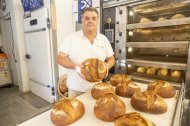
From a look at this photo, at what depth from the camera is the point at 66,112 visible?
81 centimetres

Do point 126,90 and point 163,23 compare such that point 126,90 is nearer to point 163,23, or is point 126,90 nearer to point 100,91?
point 100,91

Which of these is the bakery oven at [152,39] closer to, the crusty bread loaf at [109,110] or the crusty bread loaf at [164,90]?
the crusty bread loaf at [164,90]

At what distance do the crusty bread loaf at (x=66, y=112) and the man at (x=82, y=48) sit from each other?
506 mm

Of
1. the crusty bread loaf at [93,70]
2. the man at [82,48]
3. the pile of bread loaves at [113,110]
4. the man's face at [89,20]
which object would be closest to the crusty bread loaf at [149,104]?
the pile of bread loaves at [113,110]

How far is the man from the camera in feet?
4.48

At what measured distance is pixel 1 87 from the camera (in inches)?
170

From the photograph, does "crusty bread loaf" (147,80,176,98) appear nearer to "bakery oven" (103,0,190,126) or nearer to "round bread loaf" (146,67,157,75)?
"bakery oven" (103,0,190,126)

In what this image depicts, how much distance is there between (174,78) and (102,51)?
2.92 feet

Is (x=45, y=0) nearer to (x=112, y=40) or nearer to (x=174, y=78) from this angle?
(x=112, y=40)

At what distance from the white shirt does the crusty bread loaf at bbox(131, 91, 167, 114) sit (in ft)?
2.09

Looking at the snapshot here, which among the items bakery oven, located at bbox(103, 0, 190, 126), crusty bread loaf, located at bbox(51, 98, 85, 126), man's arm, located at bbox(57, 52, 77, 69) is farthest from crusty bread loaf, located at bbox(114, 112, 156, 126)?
bakery oven, located at bbox(103, 0, 190, 126)

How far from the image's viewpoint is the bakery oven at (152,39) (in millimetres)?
1574

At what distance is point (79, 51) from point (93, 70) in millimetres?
424

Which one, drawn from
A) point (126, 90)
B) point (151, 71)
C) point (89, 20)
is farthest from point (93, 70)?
point (151, 71)
